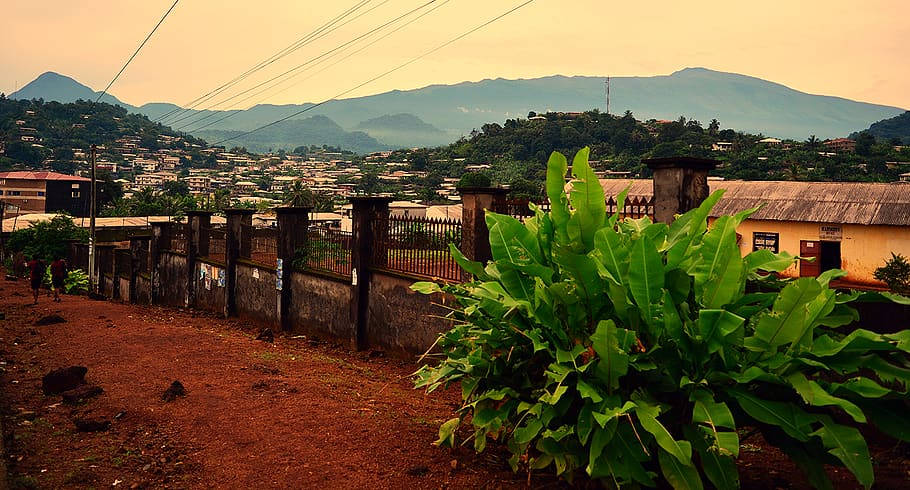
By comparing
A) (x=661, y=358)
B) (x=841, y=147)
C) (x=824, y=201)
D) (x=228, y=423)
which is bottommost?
(x=228, y=423)

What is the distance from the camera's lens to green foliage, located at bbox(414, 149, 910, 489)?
395 cm

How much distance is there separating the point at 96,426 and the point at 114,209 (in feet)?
265

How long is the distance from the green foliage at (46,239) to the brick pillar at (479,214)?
41.6 m

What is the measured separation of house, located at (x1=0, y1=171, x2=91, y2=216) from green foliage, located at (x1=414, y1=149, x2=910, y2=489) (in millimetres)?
88137

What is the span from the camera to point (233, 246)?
17672 mm

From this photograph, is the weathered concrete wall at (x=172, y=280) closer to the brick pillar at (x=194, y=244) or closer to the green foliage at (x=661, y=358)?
the brick pillar at (x=194, y=244)

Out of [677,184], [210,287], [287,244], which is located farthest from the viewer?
[210,287]

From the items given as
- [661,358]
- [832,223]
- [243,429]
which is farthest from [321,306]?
[832,223]

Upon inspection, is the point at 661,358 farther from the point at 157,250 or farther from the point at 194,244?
the point at 157,250

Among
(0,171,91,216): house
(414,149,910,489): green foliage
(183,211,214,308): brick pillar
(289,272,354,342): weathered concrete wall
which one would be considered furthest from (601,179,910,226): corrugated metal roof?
(0,171,91,216): house

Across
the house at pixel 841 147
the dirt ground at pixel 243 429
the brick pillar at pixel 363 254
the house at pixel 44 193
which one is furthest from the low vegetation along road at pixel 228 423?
the house at pixel 44 193

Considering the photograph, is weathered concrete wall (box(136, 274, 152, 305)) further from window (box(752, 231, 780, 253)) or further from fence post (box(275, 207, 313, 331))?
window (box(752, 231, 780, 253))

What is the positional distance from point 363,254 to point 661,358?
8.37 metres

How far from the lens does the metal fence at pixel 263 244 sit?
1595cm
